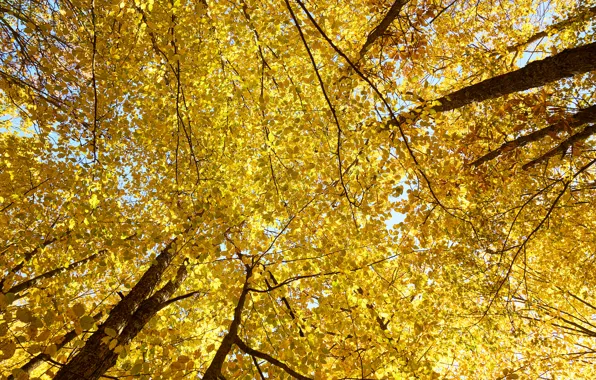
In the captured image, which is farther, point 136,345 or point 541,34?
point 541,34

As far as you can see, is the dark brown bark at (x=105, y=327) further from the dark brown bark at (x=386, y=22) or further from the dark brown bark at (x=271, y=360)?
the dark brown bark at (x=386, y=22)

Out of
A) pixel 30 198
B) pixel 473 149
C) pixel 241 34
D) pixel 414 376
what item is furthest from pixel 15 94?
pixel 473 149

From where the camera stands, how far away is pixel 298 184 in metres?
4.56

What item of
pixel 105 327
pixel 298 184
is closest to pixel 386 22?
pixel 298 184

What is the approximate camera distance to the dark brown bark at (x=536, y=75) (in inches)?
114

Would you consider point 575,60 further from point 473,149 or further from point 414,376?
point 414,376

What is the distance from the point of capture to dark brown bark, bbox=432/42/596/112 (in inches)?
114

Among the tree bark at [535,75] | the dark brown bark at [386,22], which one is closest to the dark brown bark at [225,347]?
the tree bark at [535,75]

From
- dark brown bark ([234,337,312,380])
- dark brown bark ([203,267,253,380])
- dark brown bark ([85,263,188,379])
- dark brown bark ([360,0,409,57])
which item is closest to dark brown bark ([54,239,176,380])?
dark brown bark ([85,263,188,379])

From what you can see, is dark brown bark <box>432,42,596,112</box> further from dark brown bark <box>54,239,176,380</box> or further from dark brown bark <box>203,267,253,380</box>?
dark brown bark <box>54,239,176,380</box>

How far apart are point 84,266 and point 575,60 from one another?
855 cm

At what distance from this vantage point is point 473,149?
15.2ft

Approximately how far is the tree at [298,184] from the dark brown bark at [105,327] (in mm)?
28

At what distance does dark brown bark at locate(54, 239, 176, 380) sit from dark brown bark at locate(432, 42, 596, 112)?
3.68 meters
